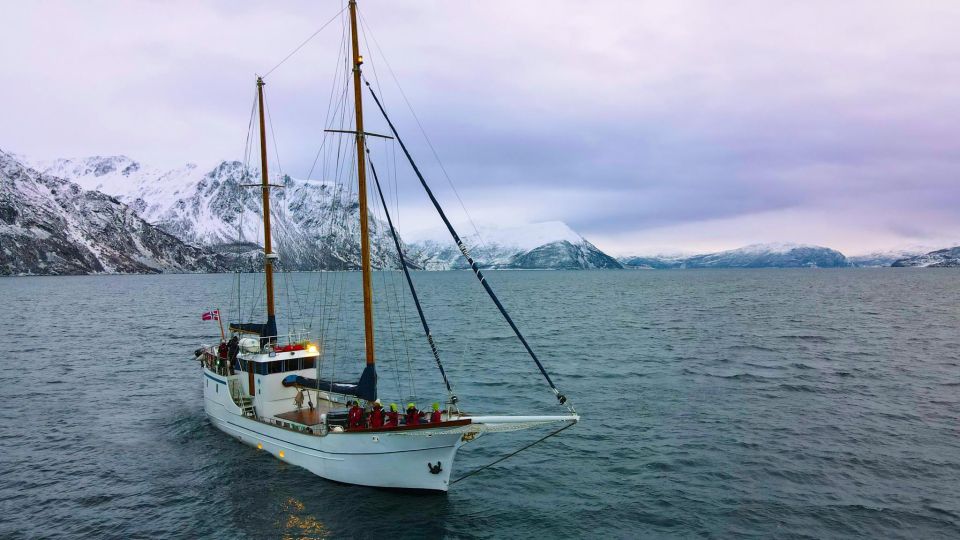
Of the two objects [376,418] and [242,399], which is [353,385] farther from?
[242,399]

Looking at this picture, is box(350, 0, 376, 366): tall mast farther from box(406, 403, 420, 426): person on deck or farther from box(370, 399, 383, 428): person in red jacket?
box(406, 403, 420, 426): person on deck

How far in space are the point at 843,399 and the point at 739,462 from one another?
53.7ft

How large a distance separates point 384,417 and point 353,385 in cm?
356

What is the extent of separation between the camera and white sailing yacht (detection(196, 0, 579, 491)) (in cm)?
2103

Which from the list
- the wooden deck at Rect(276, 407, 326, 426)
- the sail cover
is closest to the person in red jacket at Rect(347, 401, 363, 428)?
the wooden deck at Rect(276, 407, 326, 426)

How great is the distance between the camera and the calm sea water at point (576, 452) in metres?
20.8

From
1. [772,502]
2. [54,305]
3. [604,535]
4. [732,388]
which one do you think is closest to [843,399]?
[732,388]

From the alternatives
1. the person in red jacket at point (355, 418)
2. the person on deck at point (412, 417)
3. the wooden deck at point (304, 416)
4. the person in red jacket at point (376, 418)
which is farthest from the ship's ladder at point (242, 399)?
the person on deck at point (412, 417)

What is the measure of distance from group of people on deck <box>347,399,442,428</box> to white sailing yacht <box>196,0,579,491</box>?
0.29 metres

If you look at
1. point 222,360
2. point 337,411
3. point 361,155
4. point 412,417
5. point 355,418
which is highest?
point 361,155

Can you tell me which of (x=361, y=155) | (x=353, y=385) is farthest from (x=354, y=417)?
(x=361, y=155)

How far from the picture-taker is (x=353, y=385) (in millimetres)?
25016

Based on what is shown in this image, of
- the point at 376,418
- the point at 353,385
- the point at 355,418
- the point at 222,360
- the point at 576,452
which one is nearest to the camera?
the point at 376,418

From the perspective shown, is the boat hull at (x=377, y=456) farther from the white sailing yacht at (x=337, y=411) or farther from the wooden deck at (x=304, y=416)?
the wooden deck at (x=304, y=416)
